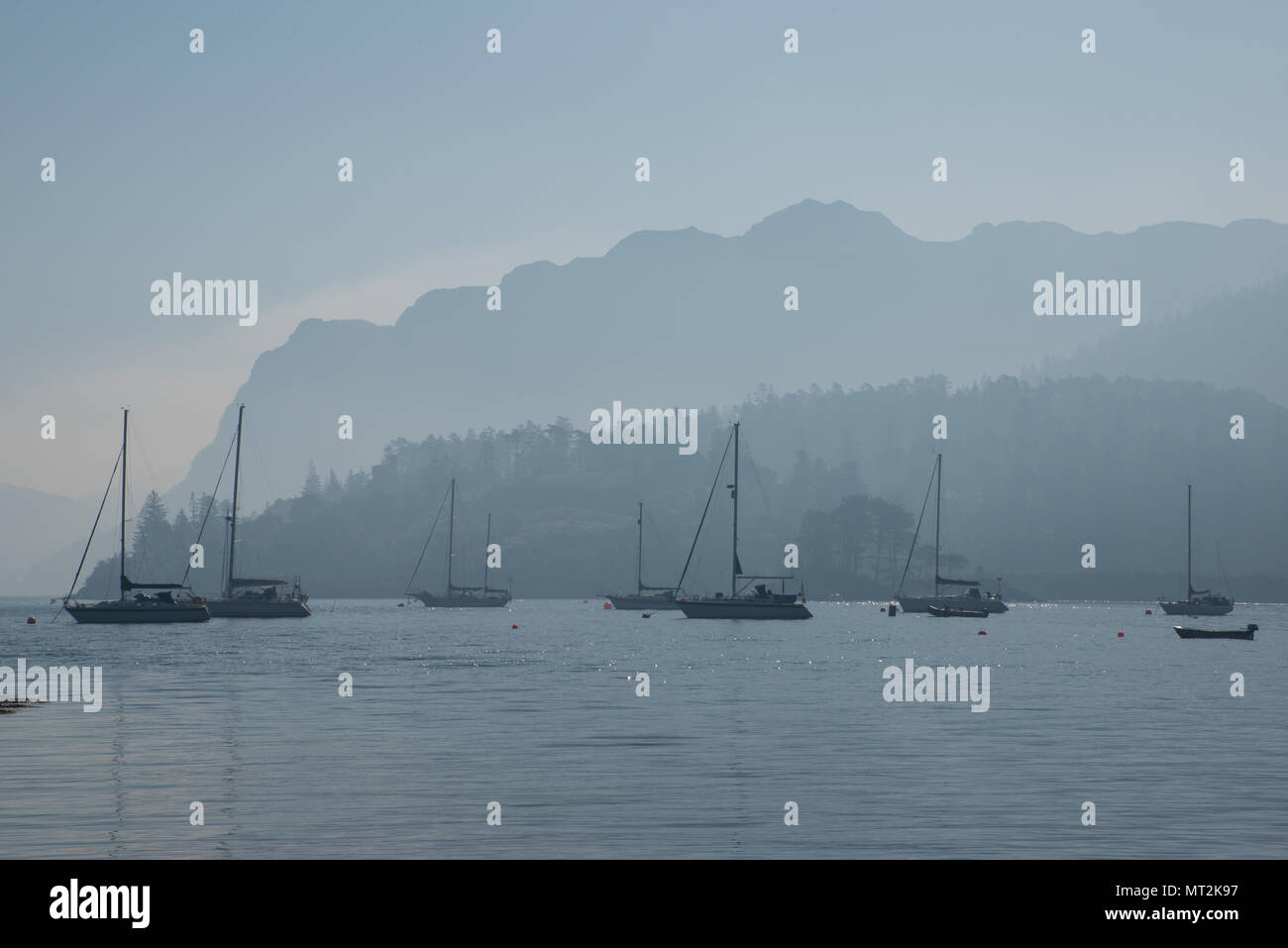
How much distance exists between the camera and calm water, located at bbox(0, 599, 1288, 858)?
2322 centimetres

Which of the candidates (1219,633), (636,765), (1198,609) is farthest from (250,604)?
(1198,609)

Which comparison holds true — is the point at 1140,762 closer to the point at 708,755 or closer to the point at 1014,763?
the point at 1014,763

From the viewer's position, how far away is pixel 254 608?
5782 inches
